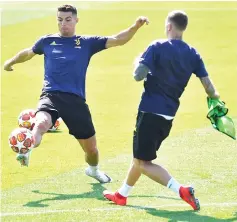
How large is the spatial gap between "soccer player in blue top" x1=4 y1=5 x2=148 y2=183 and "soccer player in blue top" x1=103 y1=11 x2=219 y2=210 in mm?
1116

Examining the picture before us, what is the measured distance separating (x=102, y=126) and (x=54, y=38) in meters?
4.65

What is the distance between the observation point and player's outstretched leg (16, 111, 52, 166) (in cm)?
824

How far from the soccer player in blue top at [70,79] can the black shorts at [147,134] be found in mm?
1300

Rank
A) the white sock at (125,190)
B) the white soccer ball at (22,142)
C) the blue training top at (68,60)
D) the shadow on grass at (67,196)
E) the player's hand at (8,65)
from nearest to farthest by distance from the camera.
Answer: the white sock at (125,190) → the shadow on grass at (67,196) → the white soccer ball at (22,142) → the blue training top at (68,60) → the player's hand at (8,65)

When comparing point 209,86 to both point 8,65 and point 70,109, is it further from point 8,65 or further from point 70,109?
point 8,65

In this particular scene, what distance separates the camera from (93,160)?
359 inches

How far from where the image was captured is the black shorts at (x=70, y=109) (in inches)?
342

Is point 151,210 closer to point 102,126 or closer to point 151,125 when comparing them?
point 151,125


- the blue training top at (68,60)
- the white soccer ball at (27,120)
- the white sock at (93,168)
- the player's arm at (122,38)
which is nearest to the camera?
the blue training top at (68,60)

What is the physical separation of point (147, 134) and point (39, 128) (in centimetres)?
150

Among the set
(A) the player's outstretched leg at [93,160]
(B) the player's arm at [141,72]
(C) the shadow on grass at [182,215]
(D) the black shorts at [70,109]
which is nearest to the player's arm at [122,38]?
(D) the black shorts at [70,109]

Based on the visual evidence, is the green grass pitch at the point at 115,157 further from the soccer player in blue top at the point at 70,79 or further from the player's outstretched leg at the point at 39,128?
the soccer player in blue top at the point at 70,79

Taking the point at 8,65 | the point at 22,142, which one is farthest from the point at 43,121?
the point at 8,65

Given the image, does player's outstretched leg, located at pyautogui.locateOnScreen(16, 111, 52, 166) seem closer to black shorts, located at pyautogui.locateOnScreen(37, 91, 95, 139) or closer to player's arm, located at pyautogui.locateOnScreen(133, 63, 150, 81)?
black shorts, located at pyautogui.locateOnScreen(37, 91, 95, 139)
